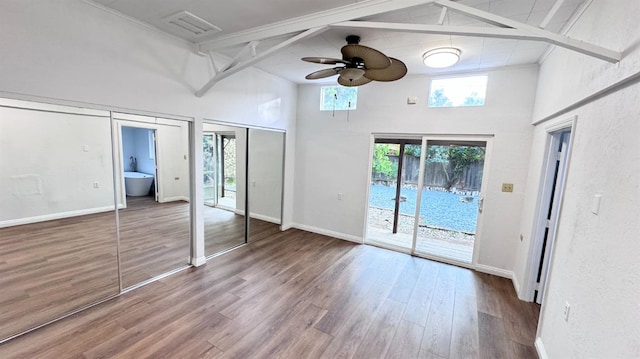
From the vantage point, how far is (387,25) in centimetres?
211

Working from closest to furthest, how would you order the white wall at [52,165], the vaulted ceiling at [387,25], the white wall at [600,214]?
the white wall at [600,214] < the vaulted ceiling at [387,25] < the white wall at [52,165]

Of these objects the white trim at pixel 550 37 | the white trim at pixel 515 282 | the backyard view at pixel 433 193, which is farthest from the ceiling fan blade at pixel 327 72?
the white trim at pixel 515 282

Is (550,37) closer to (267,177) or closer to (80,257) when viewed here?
(267,177)

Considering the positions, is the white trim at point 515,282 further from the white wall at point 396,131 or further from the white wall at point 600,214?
the white wall at point 600,214

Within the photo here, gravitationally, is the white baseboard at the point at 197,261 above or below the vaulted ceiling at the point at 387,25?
below

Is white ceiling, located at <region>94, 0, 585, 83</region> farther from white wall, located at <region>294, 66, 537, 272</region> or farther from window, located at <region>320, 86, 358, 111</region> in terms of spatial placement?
window, located at <region>320, 86, 358, 111</region>

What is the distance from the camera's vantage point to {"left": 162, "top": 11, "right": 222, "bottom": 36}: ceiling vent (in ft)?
8.35

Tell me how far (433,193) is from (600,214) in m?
2.65

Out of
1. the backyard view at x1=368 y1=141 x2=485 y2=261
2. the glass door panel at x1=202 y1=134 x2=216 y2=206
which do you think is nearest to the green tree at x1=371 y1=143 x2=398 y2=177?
the backyard view at x1=368 y1=141 x2=485 y2=261

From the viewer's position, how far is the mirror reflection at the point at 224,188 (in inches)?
165

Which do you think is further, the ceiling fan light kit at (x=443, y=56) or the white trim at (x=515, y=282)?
the white trim at (x=515, y=282)

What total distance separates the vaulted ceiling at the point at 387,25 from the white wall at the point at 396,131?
2.25 ft

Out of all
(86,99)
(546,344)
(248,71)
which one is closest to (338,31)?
(248,71)

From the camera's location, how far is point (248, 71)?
4051 mm
